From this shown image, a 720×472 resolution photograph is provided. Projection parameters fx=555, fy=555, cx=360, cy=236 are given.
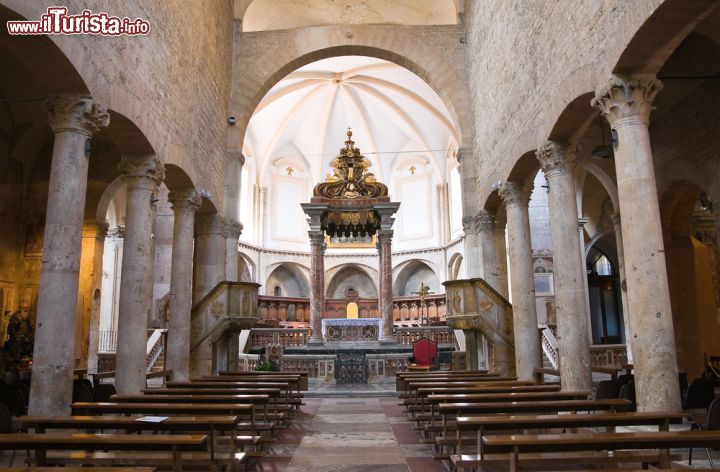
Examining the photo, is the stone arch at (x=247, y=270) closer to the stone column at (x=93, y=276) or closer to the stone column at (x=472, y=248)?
the stone column at (x=93, y=276)

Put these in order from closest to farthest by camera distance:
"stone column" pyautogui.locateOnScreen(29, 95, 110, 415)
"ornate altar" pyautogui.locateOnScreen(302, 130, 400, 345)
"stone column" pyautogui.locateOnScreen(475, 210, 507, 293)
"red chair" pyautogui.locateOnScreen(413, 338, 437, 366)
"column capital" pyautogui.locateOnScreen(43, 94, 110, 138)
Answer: "stone column" pyautogui.locateOnScreen(29, 95, 110, 415)
"column capital" pyautogui.locateOnScreen(43, 94, 110, 138)
"stone column" pyautogui.locateOnScreen(475, 210, 507, 293)
"red chair" pyautogui.locateOnScreen(413, 338, 437, 366)
"ornate altar" pyautogui.locateOnScreen(302, 130, 400, 345)

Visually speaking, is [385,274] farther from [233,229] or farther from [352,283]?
[352,283]

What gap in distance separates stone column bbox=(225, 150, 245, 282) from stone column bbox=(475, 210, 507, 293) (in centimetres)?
731

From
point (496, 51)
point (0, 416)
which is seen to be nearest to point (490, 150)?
point (496, 51)

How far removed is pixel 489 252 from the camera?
15891 mm

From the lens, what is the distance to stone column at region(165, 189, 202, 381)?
40.7 ft

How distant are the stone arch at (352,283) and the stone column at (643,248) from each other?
2788cm

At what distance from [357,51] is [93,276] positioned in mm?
10754

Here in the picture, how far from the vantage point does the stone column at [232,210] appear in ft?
54.6

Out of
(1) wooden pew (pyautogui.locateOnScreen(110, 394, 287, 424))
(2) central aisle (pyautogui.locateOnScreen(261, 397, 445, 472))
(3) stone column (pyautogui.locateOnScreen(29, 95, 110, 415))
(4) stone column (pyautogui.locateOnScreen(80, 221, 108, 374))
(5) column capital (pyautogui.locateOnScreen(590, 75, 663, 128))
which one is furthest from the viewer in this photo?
(4) stone column (pyautogui.locateOnScreen(80, 221, 108, 374))

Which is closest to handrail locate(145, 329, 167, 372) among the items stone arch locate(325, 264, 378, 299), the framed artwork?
the framed artwork

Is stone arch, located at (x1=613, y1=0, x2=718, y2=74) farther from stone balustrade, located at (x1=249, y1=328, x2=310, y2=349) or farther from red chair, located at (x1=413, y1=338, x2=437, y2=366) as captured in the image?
stone balustrade, located at (x1=249, y1=328, x2=310, y2=349)

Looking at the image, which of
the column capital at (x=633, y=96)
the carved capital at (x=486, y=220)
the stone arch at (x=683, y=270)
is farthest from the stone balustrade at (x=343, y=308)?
the column capital at (x=633, y=96)

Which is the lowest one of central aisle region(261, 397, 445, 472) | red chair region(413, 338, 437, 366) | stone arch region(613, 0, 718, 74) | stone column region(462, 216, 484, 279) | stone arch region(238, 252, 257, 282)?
central aisle region(261, 397, 445, 472)
